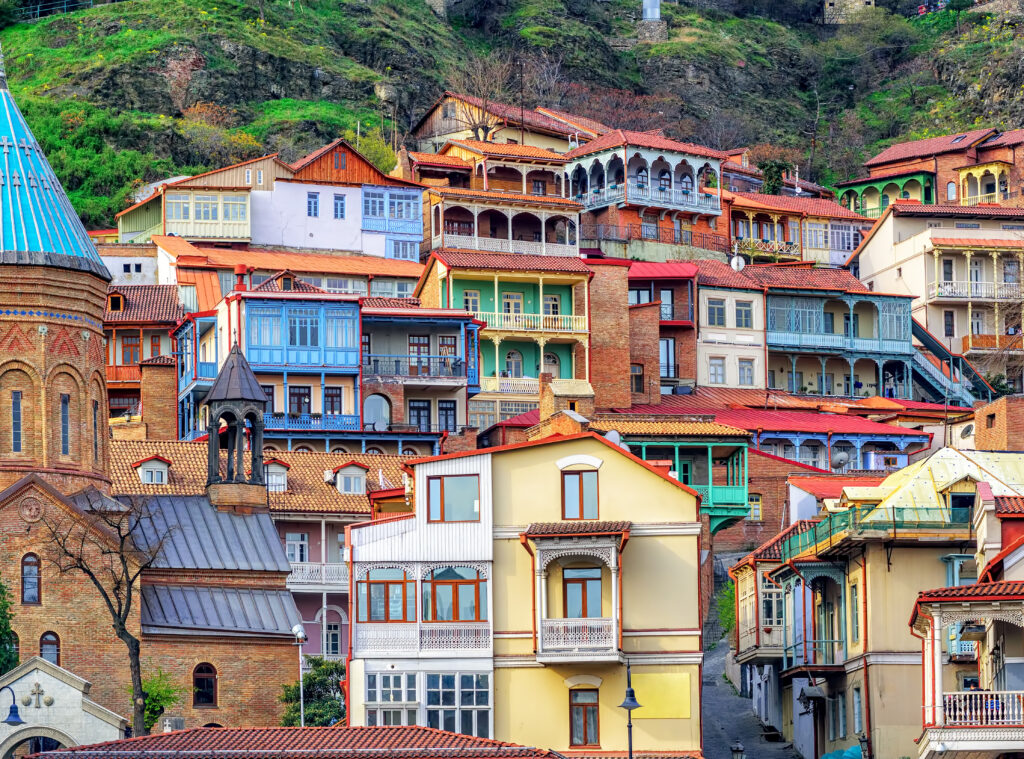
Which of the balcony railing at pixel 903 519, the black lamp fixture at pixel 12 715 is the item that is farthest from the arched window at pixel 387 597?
the balcony railing at pixel 903 519

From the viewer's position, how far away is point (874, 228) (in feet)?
357

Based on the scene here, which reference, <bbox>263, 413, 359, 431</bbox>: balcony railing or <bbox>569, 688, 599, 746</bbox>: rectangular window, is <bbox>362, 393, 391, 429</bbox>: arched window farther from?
<bbox>569, 688, 599, 746</bbox>: rectangular window

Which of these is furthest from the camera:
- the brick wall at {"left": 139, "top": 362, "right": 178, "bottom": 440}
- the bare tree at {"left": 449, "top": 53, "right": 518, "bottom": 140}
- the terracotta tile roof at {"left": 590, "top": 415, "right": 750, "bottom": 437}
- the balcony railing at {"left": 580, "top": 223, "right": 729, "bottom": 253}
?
the bare tree at {"left": 449, "top": 53, "right": 518, "bottom": 140}

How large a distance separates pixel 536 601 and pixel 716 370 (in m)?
43.7

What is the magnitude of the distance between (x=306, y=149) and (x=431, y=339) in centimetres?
3690

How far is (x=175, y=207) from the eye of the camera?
10006cm

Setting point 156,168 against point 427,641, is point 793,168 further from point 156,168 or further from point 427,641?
point 427,641

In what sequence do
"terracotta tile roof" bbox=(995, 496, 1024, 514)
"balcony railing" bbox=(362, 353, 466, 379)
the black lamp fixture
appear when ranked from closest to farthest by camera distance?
the black lamp fixture
"terracotta tile roof" bbox=(995, 496, 1024, 514)
"balcony railing" bbox=(362, 353, 466, 379)

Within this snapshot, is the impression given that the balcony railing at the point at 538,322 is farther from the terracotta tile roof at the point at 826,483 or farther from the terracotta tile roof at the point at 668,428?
the terracotta tile roof at the point at 826,483

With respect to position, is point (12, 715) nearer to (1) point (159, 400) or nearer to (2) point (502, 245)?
(1) point (159, 400)

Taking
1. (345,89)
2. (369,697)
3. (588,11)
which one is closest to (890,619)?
(369,697)

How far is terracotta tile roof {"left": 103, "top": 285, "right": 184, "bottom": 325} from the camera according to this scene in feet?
290

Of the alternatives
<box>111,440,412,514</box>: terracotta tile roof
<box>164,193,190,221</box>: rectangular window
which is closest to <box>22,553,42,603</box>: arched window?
<box>111,440,412,514</box>: terracotta tile roof

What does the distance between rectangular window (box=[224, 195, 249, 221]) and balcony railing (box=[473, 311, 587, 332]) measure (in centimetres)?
1593
